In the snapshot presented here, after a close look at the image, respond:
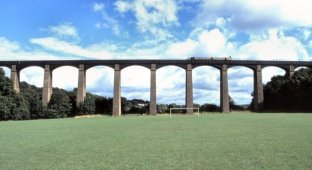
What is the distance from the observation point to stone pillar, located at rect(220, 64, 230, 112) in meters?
60.3

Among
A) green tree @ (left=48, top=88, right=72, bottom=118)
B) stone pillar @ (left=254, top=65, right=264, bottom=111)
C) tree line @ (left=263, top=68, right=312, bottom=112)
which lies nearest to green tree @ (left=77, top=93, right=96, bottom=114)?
green tree @ (left=48, top=88, right=72, bottom=118)

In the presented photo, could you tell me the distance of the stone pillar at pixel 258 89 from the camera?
6070 centimetres

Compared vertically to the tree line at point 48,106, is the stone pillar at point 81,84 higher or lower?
higher

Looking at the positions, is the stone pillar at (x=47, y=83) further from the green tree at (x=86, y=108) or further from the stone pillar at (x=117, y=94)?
the stone pillar at (x=117, y=94)

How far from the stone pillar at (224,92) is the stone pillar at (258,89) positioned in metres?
4.35

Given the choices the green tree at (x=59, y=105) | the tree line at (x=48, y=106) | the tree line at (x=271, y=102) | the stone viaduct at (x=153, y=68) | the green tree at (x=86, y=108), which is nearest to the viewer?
the tree line at (x=48, y=106)

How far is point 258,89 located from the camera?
61375mm

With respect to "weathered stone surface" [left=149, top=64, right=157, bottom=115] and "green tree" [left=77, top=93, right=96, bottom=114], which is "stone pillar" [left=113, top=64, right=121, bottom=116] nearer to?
"green tree" [left=77, top=93, right=96, bottom=114]

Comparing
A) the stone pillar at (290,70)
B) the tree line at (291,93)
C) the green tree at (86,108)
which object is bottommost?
the green tree at (86,108)

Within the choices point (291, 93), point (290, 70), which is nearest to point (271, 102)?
point (291, 93)

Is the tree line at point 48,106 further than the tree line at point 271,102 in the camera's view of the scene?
No

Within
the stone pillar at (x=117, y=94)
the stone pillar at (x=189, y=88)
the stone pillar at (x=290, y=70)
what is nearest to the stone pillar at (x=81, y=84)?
the stone pillar at (x=117, y=94)

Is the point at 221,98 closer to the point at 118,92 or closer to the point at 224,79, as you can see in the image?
the point at 224,79

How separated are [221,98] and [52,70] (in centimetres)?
2612
